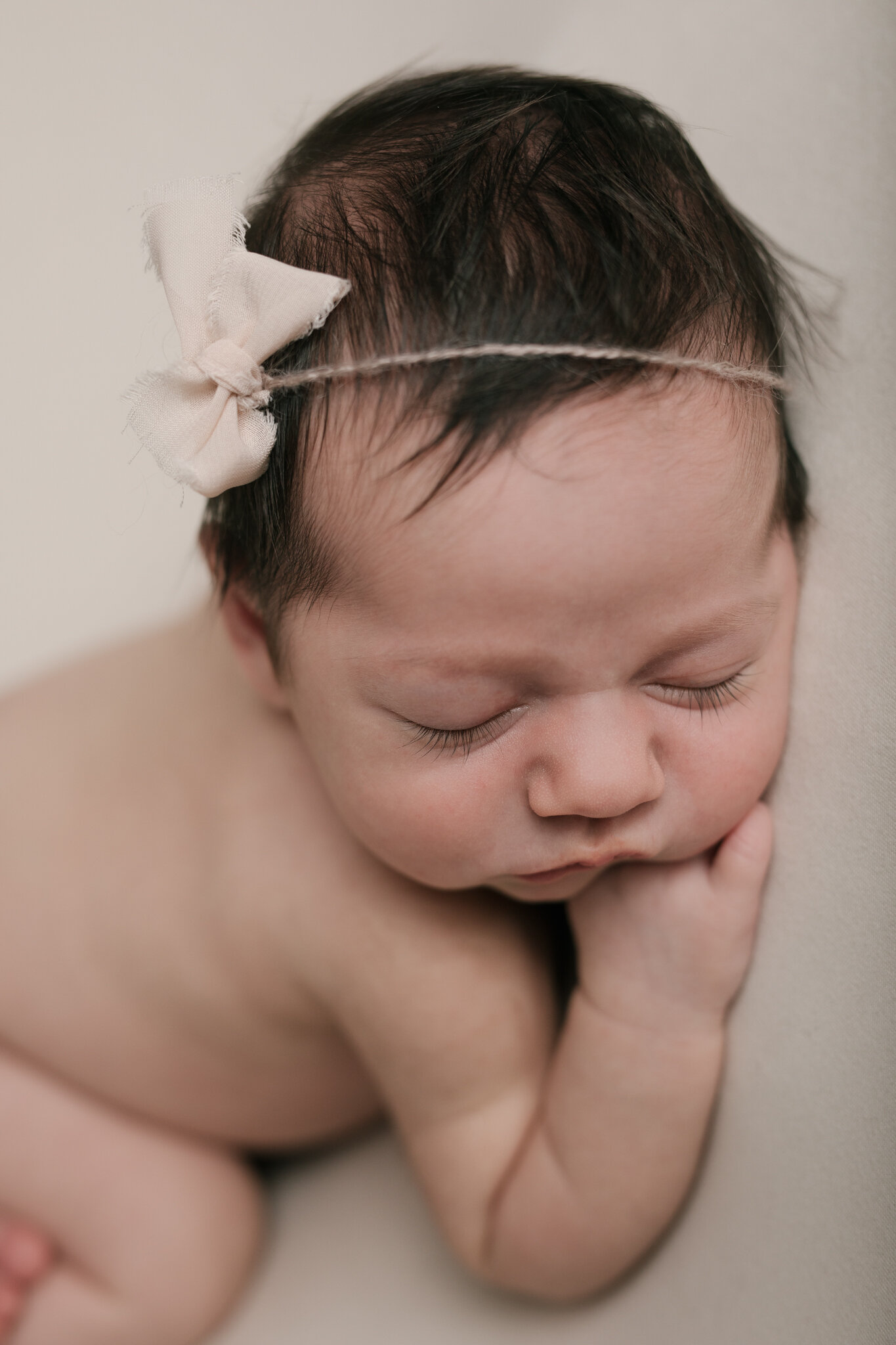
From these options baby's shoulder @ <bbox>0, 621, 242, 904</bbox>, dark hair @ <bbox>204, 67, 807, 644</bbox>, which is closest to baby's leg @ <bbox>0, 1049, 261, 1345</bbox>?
baby's shoulder @ <bbox>0, 621, 242, 904</bbox>

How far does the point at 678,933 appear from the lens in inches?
31.9

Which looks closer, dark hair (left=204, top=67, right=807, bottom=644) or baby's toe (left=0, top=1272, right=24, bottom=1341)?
dark hair (left=204, top=67, right=807, bottom=644)

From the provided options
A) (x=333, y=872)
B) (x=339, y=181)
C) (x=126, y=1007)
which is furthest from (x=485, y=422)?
(x=126, y=1007)

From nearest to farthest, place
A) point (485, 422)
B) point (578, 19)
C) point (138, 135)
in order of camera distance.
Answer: point (485, 422) < point (578, 19) < point (138, 135)

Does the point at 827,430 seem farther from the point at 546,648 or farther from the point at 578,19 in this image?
the point at 578,19

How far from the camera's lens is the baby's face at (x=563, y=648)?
25.3 inches

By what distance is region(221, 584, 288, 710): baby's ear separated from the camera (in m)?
0.85

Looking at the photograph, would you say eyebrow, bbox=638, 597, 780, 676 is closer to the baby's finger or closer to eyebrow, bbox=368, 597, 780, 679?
eyebrow, bbox=368, 597, 780, 679

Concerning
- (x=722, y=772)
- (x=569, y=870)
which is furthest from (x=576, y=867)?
(x=722, y=772)

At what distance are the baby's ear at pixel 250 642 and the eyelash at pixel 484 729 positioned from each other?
158 mm

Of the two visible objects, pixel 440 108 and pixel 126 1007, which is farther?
pixel 126 1007

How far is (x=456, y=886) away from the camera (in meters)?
0.78

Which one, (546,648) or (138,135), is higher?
(138,135)

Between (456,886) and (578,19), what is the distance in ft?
3.07
